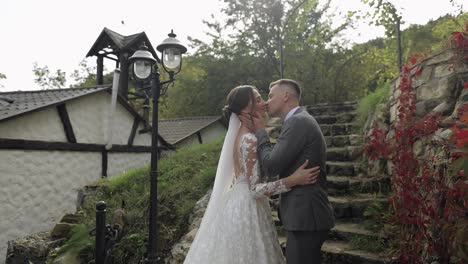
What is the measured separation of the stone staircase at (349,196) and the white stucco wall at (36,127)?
24.1 ft

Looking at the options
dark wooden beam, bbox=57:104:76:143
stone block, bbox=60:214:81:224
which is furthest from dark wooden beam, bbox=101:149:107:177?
A: stone block, bbox=60:214:81:224

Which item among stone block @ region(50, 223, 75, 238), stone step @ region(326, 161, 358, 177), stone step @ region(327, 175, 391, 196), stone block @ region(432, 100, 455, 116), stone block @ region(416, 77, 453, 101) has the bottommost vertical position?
stone block @ region(50, 223, 75, 238)

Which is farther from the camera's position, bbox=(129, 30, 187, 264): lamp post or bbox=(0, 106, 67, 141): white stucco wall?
bbox=(0, 106, 67, 141): white stucco wall

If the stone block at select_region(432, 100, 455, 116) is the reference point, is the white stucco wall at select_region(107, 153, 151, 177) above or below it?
below

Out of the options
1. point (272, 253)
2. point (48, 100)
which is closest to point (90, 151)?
point (48, 100)

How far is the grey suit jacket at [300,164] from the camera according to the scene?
7.36 ft

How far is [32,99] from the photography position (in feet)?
32.6

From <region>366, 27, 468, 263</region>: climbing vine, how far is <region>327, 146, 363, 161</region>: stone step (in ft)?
3.24

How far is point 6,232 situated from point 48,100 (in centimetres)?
377

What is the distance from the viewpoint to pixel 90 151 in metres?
10.3

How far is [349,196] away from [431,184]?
1.57 m

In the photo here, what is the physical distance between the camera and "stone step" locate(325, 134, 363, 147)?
18.4ft

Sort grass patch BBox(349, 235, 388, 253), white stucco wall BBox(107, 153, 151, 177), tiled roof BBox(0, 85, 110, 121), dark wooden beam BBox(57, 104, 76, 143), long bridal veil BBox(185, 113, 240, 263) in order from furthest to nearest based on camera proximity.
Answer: white stucco wall BBox(107, 153, 151, 177), dark wooden beam BBox(57, 104, 76, 143), tiled roof BBox(0, 85, 110, 121), grass patch BBox(349, 235, 388, 253), long bridal veil BBox(185, 113, 240, 263)

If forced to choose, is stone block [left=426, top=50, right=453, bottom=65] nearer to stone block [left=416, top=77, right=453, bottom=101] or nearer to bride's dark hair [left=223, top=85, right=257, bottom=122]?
stone block [left=416, top=77, right=453, bottom=101]
